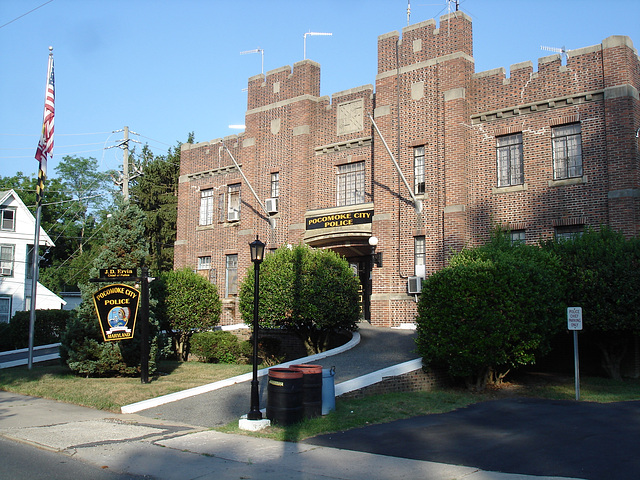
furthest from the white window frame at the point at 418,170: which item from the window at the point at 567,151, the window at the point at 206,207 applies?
the window at the point at 206,207

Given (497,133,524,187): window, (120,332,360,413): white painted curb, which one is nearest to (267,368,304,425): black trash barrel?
(120,332,360,413): white painted curb

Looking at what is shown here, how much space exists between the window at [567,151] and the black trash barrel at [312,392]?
1316 cm

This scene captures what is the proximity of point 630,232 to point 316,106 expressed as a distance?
14994 mm

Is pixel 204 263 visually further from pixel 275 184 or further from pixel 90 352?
pixel 90 352

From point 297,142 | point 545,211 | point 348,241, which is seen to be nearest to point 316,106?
point 297,142

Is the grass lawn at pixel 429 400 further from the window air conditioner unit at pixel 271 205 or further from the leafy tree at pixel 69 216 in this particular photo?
the leafy tree at pixel 69 216

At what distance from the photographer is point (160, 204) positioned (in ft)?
150

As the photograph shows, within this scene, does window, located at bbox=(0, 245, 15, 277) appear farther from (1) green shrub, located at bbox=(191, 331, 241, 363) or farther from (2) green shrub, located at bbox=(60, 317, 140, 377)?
(2) green shrub, located at bbox=(60, 317, 140, 377)

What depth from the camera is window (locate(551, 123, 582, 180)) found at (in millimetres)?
21094

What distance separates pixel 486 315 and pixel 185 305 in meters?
13.0

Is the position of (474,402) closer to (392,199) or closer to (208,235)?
(392,199)

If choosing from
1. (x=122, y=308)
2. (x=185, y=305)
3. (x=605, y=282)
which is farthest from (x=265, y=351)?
(x=605, y=282)

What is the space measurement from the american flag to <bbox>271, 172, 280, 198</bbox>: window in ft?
35.9

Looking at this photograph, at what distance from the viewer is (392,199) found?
80.7 ft
